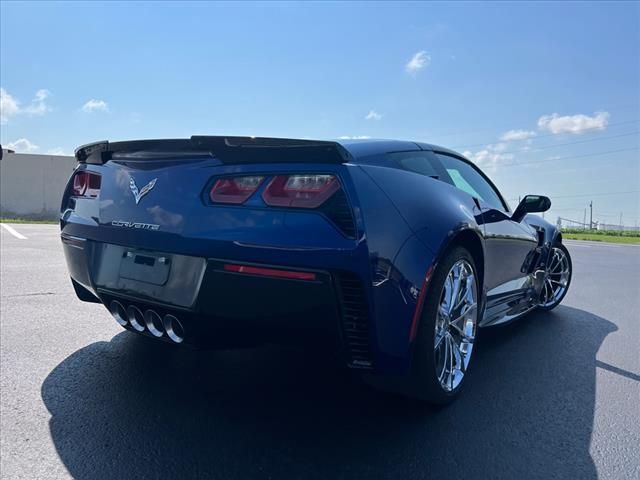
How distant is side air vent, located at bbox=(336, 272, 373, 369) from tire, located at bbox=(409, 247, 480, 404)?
274mm

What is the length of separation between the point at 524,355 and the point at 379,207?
6.44 feet

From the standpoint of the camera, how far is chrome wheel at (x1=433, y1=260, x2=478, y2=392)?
2.30m

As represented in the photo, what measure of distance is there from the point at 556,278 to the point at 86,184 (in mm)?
4100

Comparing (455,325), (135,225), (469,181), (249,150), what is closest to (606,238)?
(469,181)

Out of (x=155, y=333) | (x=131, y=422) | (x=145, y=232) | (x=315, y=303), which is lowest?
(x=131, y=422)

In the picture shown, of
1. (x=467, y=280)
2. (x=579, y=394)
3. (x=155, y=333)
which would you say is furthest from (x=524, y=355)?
(x=155, y=333)

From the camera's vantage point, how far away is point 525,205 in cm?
356

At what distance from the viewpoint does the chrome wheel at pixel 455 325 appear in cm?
230

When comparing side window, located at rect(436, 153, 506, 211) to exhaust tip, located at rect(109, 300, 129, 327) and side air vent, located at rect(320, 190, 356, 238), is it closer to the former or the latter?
side air vent, located at rect(320, 190, 356, 238)

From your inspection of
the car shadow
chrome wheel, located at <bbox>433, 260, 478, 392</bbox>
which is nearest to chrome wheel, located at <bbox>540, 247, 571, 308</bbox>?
the car shadow

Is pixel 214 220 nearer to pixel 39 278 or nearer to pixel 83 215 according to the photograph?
pixel 83 215

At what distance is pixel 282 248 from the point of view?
5.70 ft

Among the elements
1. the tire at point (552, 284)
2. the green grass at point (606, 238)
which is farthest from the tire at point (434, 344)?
the green grass at point (606, 238)

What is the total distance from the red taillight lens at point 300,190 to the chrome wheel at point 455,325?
2.44 ft
